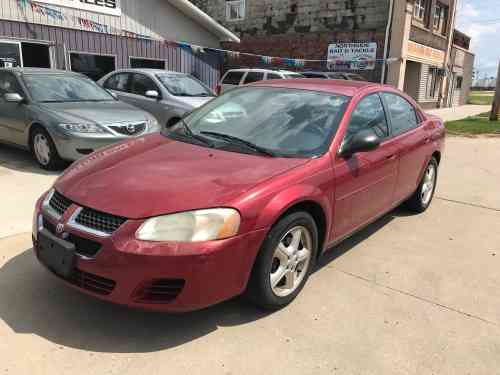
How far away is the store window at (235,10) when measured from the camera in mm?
22688

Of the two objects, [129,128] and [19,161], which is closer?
[129,128]

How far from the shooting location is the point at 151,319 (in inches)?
113

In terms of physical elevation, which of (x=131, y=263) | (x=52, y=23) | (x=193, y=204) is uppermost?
(x=52, y=23)

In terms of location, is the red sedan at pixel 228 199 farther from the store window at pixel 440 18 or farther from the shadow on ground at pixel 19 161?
the store window at pixel 440 18

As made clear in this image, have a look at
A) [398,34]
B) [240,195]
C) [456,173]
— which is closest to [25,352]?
[240,195]

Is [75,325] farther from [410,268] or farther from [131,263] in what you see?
[410,268]

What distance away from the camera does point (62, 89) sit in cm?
714

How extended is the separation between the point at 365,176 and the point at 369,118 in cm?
62

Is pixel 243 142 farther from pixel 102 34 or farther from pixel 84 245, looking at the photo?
pixel 102 34

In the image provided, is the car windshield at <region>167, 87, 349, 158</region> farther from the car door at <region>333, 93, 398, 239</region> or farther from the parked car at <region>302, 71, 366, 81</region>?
the parked car at <region>302, 71, 366, 81</region>

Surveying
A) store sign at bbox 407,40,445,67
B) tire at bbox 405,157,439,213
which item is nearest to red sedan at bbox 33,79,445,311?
tire at bbox 405,157,439,213

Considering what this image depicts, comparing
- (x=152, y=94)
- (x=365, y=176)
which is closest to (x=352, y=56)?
(x=152, y=94)

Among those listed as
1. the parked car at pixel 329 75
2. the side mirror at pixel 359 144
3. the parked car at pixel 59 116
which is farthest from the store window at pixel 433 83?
the side mirror at pixel 359 144

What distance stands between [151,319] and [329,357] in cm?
115
